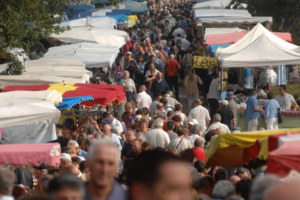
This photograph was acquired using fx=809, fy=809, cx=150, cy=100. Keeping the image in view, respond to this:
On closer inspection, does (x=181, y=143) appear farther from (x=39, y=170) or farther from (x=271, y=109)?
(x=271, y=109)

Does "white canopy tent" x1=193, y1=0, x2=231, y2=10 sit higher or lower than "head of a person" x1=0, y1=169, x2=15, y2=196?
lower

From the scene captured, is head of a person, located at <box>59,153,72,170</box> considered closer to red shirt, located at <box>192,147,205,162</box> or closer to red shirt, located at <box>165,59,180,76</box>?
red shirt, located at <box>192,147,205,162</box>

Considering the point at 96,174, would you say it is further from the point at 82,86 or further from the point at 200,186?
the point at 82,86

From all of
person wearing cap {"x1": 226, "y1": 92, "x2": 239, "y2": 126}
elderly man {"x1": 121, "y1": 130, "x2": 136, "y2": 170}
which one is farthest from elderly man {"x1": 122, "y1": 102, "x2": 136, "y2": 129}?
elderly man {"x1": 121, "y1": 130, "x2": 136, "y2": 170}

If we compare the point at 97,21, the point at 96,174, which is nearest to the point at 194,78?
the point at 97,21

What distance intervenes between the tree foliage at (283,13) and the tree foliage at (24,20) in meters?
14.4

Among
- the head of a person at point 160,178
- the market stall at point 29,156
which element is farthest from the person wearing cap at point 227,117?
the head of a person at point 160,178

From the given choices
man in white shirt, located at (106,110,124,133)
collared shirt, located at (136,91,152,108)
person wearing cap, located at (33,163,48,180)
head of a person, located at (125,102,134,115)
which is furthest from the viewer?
collared shirt, located at (136,91,152,108)

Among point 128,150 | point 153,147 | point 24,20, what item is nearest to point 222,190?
point 128,150

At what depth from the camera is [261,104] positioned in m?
18.6

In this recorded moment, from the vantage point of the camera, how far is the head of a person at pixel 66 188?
14.4ft

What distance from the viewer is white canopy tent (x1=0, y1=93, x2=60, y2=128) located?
12.6 meters

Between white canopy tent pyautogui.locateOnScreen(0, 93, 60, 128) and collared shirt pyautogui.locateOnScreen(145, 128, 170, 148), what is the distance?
1792mm

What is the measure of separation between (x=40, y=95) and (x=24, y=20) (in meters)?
4.84
